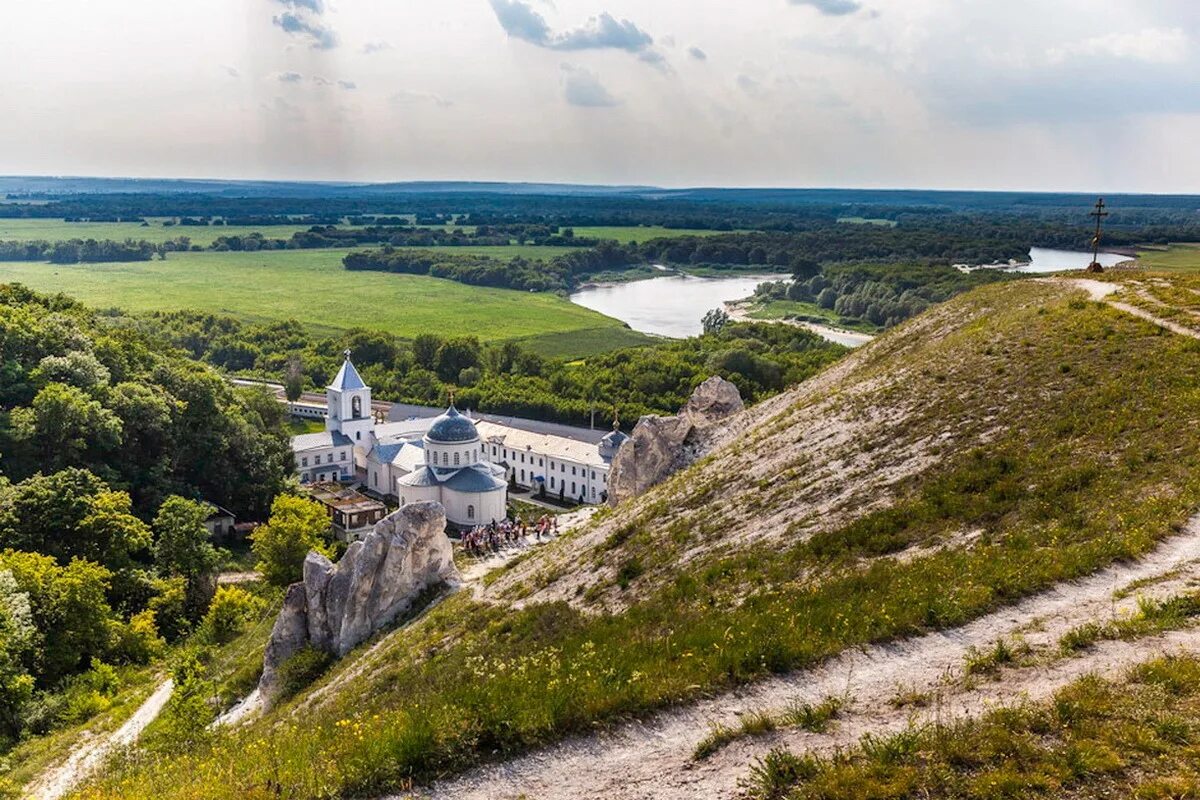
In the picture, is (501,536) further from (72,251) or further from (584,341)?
(72,251)

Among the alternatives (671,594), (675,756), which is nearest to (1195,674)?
(675,756)

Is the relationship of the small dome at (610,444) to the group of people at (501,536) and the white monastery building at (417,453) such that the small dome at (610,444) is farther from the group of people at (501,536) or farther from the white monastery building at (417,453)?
the group of people at (501,536)

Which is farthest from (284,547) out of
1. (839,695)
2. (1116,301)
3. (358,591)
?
(1116,301)

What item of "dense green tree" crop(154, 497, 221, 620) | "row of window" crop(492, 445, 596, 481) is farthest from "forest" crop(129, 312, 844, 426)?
"dense green tree" crop(154, 497, 221, 620)

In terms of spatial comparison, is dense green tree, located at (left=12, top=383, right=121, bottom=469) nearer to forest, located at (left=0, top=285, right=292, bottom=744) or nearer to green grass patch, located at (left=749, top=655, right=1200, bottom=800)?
forest, located at (left=0, top=285, right=292, bottom=744)

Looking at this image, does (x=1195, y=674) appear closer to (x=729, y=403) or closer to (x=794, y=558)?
(x=794, y=558)

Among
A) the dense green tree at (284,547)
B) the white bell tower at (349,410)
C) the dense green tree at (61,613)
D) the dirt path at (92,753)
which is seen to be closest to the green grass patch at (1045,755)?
the dirt path at (92,753)
